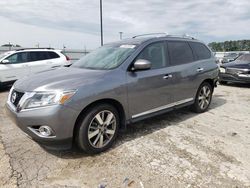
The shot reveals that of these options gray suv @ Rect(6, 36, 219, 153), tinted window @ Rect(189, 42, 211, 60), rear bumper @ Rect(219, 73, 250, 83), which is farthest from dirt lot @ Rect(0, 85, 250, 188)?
rear bumper @ Rect(219, 73, 250, 83)

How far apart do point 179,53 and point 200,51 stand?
974 mm

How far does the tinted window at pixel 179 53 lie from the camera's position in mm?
4723

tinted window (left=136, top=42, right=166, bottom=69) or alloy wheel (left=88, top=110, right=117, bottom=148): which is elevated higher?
tinted window (left=136, top=42, right=166, bottom=69)

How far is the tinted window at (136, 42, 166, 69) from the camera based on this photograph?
4.20m

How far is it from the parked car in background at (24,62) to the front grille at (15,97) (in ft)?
19.7

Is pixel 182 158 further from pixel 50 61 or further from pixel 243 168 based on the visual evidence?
pixel 50 61

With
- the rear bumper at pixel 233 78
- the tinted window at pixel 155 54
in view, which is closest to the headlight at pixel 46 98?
the tinted window at pixel 155 54

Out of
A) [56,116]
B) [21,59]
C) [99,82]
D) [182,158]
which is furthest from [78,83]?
[21,59]

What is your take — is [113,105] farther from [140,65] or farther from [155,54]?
[155,54]

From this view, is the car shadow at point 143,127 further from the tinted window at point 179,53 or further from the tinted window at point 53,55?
the tinted window at point 53,55

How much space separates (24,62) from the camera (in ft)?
31.4

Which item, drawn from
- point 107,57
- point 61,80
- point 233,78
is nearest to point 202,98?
point 107,57

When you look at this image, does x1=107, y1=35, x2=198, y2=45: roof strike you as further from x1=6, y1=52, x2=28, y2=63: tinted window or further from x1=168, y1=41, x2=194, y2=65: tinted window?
x1=6, y1=52, x2=28, y2=63: tinted window

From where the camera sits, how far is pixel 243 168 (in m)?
3.14
